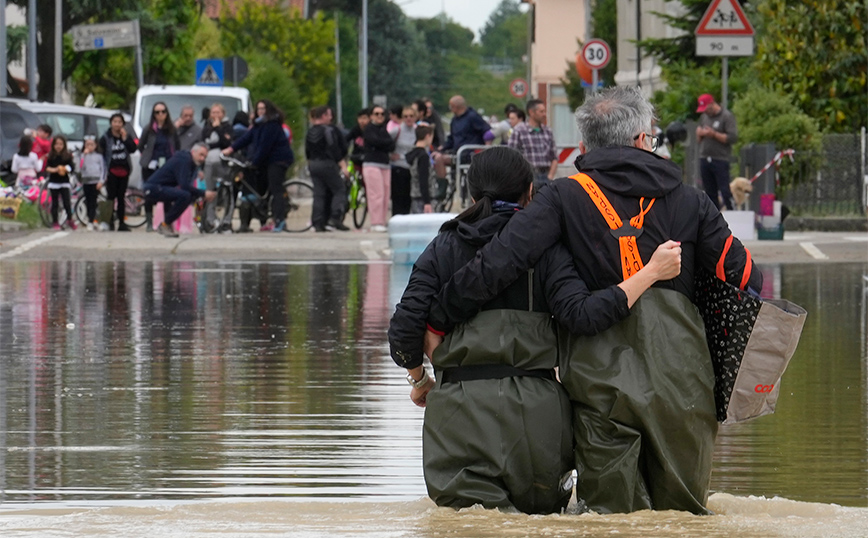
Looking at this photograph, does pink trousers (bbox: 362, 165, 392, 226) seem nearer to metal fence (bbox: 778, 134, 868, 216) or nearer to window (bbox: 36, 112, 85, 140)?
metal fence (bbox: 778, 134, 868, 216)

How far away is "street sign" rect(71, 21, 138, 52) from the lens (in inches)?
1448

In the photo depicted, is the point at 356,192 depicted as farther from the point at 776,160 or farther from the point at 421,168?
the point at 776,160

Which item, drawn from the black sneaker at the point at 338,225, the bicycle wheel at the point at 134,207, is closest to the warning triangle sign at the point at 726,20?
the black sneaker at the point at 338,225

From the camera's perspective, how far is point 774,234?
68.4 ft

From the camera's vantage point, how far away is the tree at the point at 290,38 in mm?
62750

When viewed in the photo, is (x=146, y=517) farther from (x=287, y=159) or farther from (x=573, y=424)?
(x=287, y=159)

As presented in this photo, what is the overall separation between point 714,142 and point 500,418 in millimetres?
16918

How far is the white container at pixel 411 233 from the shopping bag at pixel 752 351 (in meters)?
12.2

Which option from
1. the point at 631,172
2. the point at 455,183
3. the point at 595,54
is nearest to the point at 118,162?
the point at 455,183

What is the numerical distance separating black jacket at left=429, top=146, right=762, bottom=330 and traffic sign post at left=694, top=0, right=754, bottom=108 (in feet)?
49.0

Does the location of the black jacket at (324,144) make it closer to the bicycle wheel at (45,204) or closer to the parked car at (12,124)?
the bicycle wheel at (45,204)

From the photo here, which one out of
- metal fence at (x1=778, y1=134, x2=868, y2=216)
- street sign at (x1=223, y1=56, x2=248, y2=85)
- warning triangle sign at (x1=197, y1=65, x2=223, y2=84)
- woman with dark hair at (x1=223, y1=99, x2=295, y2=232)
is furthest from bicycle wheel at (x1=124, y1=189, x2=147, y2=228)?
warning triangle sign at (x1=197, y1=65, x2=223, y2=84)

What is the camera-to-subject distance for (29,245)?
65.2 ft

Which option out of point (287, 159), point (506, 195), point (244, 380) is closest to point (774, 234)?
point (287, 159)
